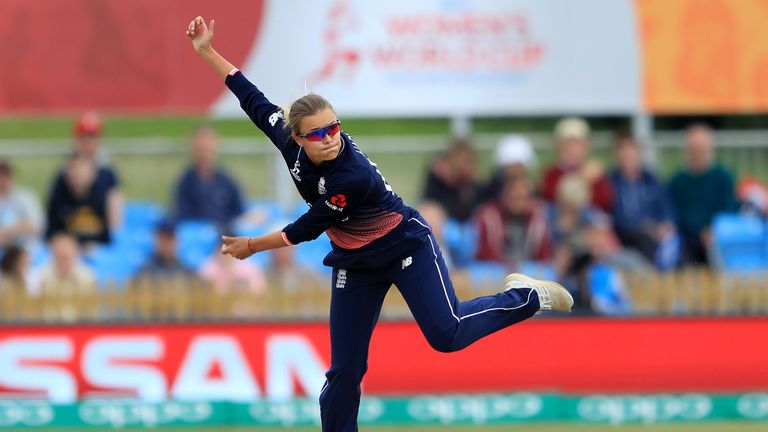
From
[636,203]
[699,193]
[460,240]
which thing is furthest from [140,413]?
[699,193]

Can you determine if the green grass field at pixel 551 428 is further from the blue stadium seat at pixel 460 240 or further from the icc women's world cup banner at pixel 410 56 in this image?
the icc women's world cup banner at pixel 410 56

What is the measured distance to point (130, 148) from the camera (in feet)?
42.7

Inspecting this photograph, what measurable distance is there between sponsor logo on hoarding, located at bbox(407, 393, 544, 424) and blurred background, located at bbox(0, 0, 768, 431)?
2 centimetres

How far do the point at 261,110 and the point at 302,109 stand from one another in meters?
0.50

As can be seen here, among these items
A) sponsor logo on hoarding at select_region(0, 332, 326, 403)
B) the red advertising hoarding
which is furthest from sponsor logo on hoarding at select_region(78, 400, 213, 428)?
the red advertising hoarding

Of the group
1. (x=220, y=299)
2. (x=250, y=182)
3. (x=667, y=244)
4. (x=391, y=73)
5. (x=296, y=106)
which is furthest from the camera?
(x=250, y=182)

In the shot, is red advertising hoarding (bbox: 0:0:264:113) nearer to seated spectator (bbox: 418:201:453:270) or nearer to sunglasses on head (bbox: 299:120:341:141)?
seated spectator (bbox: 418:201:453:270)

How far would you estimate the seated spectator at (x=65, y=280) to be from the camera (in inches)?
408

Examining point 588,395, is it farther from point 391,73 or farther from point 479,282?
point 391,73

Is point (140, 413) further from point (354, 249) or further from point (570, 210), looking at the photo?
point (570, 210)

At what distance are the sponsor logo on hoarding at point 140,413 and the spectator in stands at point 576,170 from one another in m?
3.69

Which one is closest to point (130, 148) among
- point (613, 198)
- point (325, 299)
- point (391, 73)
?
point (391, 73)

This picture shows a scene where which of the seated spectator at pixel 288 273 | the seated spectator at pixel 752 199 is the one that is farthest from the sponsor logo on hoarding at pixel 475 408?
the seated spectator at pixel 752 199

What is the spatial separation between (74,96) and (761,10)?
19.8 ft
